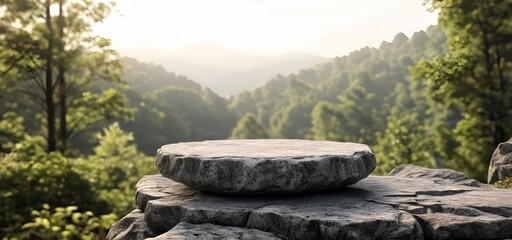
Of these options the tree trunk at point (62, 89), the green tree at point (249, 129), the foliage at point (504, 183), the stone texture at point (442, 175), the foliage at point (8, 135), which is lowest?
the green tree at point (249, 129)

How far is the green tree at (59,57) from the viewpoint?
570 inches

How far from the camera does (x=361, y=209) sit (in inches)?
207

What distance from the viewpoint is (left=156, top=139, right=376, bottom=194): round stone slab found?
5320mm

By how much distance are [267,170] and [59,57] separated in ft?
40.0

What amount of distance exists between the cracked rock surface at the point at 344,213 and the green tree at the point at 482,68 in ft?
24.6

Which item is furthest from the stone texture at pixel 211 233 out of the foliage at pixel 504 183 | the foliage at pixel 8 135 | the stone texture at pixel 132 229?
the foliage at pixel 8 135

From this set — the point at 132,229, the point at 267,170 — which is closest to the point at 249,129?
the point at 132,229

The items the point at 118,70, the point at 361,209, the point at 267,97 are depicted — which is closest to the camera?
the point at 361,209

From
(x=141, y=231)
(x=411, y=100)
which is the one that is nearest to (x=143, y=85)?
(x=411, y=100)

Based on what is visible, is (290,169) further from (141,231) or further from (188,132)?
(188,132)

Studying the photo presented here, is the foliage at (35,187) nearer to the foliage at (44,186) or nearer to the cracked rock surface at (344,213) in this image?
the foliage at (44,186)

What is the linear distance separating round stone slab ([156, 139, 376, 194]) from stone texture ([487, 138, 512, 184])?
3.37m

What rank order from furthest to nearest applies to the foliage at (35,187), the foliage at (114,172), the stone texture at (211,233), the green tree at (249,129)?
the green tree at (249,129) < the foliage at (114,172) < the foliage at (35,187) < the stone texture at (211,233)

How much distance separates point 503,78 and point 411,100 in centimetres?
5615
